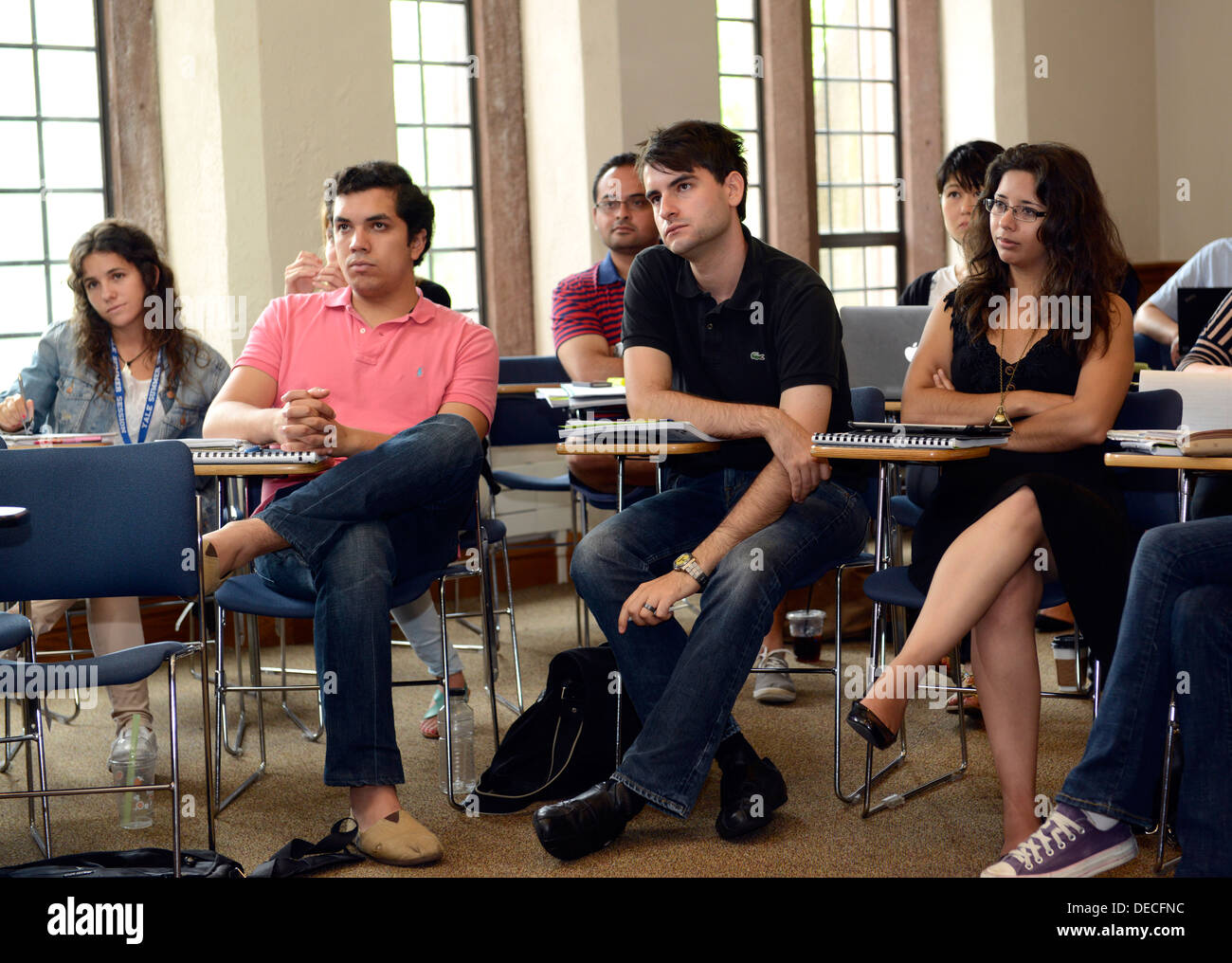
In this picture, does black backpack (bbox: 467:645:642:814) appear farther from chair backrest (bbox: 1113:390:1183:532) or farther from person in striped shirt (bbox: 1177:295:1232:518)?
person in striped shirt (bbox: 1177:295:1232:518)

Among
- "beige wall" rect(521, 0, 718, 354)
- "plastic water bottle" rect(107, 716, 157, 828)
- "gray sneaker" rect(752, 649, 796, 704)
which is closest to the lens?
"plastic water bottle" rect(107, 716, 157, 828)

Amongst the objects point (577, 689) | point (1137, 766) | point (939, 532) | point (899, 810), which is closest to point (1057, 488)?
point (939, 532)

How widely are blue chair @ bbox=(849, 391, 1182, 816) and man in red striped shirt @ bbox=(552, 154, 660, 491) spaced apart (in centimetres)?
154

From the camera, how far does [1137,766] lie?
7.52 feet

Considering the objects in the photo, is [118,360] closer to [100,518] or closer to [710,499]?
[100,518]

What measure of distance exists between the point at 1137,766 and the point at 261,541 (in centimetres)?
175

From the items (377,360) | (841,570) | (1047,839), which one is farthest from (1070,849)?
(377,360)

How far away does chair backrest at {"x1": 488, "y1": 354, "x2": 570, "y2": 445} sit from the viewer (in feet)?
14.4

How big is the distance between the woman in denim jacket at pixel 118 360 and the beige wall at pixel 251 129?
951mm

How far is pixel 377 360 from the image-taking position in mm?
3229

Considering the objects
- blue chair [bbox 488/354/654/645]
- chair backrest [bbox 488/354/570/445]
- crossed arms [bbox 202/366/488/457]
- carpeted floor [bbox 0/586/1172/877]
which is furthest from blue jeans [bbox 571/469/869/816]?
chair backrest [bbox 488/354/570/445]

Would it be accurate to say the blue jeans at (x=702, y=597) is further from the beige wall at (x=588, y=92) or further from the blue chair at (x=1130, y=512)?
the beige wall at (x=588, y=92)

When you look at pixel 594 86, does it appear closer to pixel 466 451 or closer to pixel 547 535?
pixel 547 535

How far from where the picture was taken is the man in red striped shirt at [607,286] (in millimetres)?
4246
